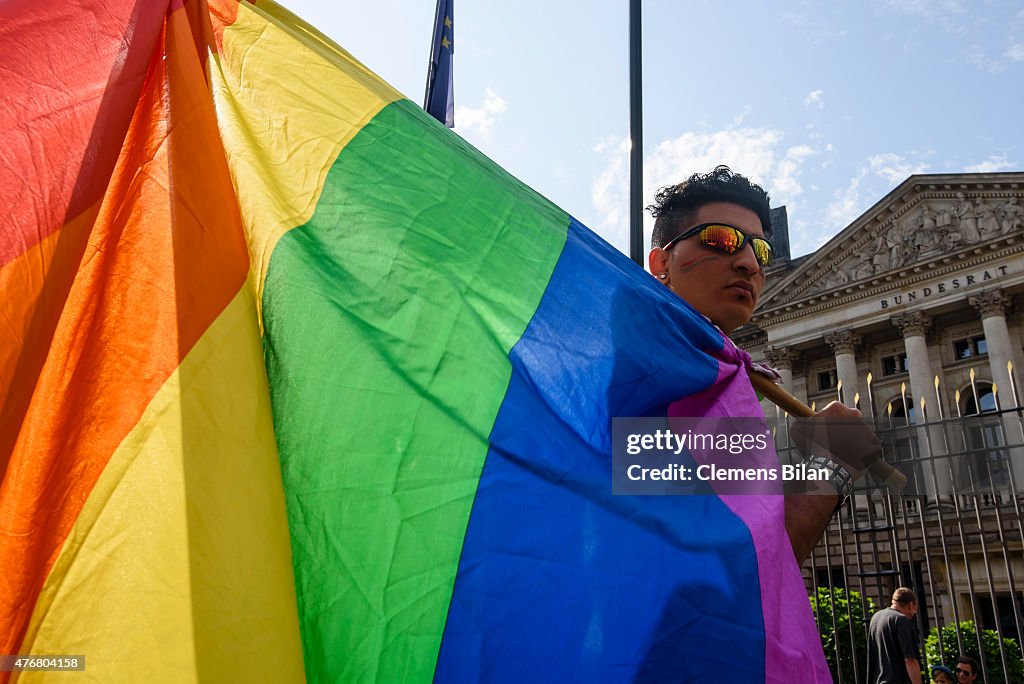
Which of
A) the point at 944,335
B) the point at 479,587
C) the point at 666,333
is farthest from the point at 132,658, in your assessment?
the point at 944,335

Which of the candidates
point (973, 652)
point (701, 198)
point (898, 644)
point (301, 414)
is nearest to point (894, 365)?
point (973, 652)

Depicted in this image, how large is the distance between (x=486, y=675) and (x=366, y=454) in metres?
0.43

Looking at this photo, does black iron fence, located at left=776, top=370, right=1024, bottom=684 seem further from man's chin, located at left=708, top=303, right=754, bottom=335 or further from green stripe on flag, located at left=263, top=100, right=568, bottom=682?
green stripe on flag, located at left=263, top=100, right=568, bottom=682

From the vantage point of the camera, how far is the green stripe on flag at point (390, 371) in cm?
129

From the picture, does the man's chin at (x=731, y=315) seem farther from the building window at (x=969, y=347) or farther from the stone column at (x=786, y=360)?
the stone column at (x=786, y=360)

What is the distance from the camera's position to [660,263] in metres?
2.49

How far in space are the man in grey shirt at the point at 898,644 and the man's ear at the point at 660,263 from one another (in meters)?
4.89

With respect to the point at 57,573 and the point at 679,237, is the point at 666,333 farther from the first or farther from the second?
the point at 57,573

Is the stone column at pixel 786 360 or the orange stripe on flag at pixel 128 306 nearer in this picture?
the orange stripe on flag at pixel 128 306

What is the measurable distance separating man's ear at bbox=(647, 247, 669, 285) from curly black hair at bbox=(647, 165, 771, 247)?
3 centimetres

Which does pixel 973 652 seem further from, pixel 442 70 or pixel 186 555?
pixel 186 555

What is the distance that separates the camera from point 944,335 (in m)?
30.2

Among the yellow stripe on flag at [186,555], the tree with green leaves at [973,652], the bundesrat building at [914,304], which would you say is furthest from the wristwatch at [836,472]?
the bundesrat building at [914,304]

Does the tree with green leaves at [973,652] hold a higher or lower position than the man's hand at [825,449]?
lower
